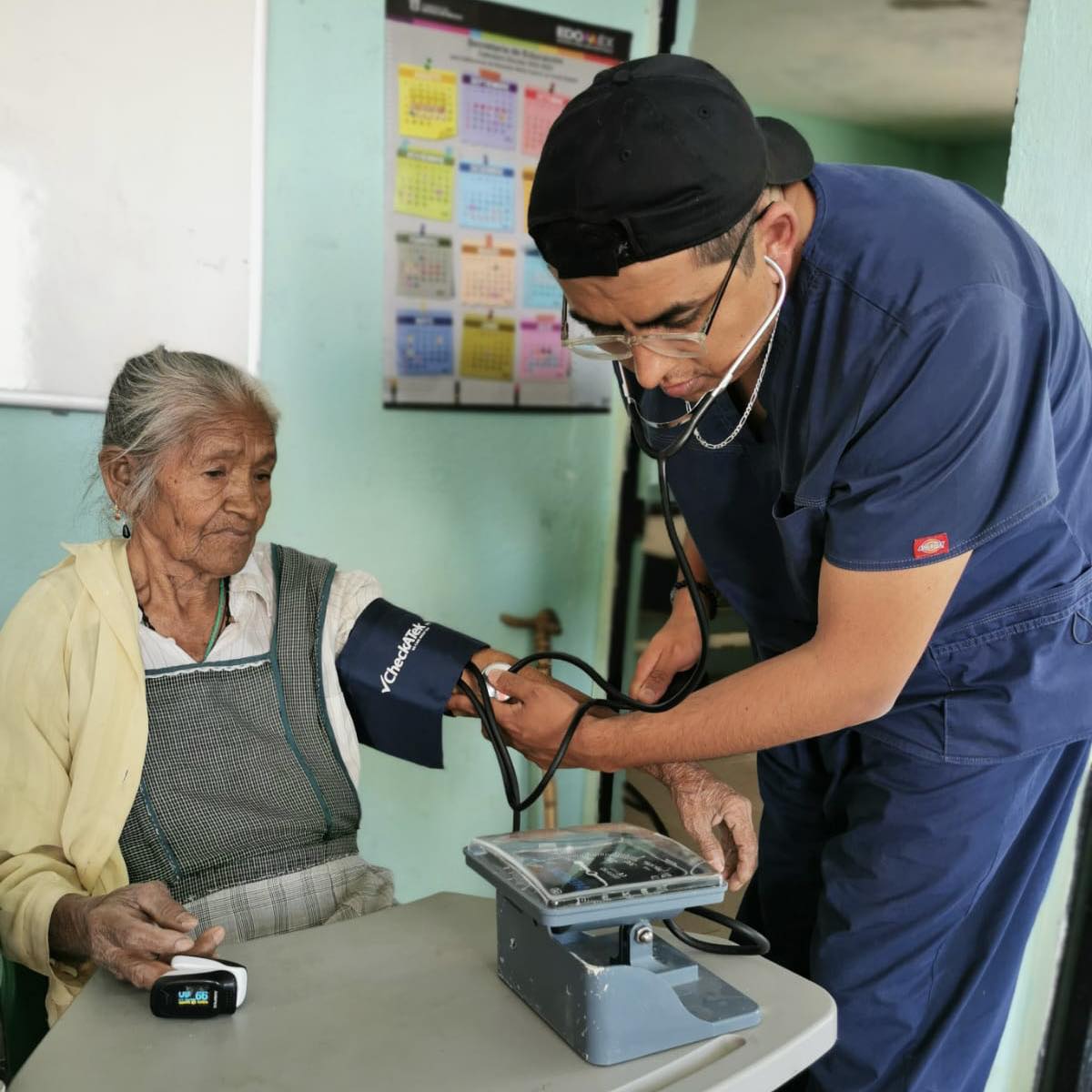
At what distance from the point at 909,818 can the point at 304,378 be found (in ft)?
4.67

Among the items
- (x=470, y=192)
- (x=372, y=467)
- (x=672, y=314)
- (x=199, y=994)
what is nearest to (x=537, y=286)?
(x=470, y=192)

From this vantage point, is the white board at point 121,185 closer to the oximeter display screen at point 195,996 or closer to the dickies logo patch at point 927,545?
the oximeter display screen at point 195,996

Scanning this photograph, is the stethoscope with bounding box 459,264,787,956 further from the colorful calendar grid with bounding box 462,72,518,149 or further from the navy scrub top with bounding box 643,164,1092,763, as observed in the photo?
the colorful calendar grid with bounding box 462,72,518,149

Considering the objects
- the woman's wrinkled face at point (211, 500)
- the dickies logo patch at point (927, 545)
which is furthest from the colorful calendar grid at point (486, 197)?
the dickies logo patch at point (927, 545)

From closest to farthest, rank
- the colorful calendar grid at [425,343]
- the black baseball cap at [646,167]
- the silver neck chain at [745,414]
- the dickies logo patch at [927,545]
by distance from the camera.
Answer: the black baseball cap at [646,167]
the dickies logo patch at [927,545]
the silver neck chain at [745,414]
the colorful calendar grid at [425,343]

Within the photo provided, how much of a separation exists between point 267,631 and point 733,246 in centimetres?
86

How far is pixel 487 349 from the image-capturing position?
2467 mm

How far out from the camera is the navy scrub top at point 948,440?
45.6 inches

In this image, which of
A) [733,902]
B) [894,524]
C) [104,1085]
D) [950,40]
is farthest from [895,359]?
[950,40]

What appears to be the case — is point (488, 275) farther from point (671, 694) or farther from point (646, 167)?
point (646, 167)

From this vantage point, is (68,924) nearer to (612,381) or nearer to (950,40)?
(612,381)

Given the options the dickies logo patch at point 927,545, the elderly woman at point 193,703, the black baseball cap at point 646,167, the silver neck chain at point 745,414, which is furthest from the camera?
the elderly woman at point 193,703

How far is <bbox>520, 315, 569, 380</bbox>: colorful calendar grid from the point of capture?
2.52m

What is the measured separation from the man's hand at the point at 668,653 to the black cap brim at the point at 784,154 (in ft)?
2.41
